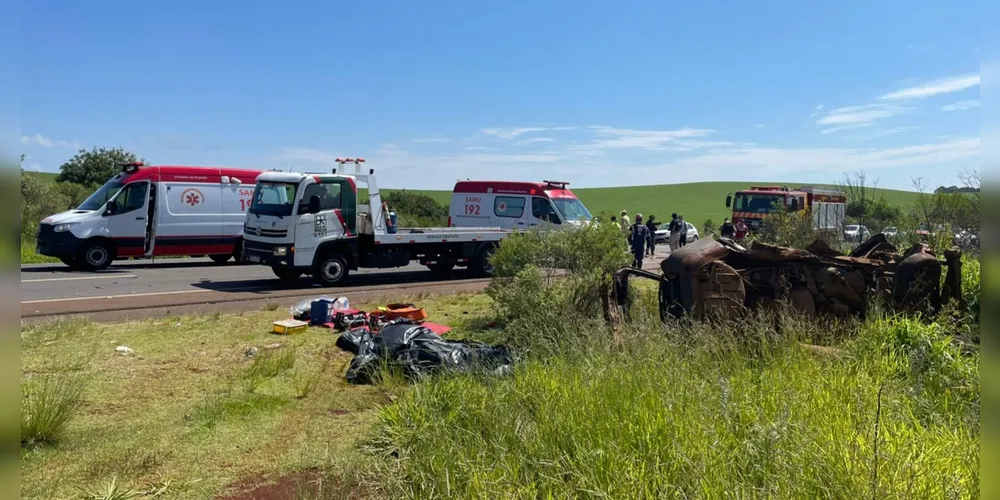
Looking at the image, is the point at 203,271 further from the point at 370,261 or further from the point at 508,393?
the point at 508,393

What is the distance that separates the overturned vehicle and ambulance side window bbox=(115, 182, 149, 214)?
1471 cm

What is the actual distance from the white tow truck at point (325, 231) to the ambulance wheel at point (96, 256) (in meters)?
5.19

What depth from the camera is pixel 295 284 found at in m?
15.0

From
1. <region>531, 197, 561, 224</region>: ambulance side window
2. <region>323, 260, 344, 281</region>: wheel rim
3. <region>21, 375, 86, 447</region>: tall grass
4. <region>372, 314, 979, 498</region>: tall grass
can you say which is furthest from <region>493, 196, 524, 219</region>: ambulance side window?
<region>21, 375, 86, 447</region>: tall grass

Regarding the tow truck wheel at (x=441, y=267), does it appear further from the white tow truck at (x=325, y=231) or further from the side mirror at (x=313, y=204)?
the side mirror at (x=313, y=204)

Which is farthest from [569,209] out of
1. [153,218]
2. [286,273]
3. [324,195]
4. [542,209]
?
[153,218]

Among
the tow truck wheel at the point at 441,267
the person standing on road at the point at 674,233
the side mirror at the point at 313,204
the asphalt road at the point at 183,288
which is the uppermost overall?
the side mirror at the point at 313,204

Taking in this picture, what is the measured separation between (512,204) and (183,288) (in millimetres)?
9623

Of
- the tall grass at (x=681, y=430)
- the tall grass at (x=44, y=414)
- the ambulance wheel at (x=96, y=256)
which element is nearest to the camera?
the tall grass at (x=681, y=430)

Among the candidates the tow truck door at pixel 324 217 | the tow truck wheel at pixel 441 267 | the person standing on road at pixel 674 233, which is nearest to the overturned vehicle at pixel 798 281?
the tow truck door at pixel 324 217

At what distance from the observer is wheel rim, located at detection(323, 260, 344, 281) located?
1480cm

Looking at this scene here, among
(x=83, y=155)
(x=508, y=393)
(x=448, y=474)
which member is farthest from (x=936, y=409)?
(x=83, y=155)

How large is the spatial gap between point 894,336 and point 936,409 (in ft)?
5.00

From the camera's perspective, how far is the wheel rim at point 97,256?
17141mm
